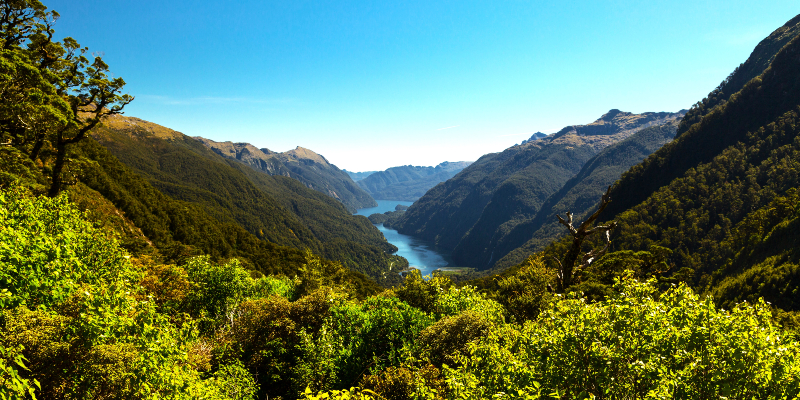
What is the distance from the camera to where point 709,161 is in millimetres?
152625

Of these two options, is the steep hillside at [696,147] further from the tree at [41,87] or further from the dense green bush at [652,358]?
the tree at [41,87]

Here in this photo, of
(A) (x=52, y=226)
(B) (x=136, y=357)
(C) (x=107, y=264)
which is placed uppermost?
(A) (x=52, y=226)

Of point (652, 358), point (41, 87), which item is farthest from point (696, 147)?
point (41, 87)

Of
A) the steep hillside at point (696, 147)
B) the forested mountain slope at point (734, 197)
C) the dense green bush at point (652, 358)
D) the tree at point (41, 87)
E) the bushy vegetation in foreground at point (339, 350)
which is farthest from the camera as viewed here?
the steep hillside at point (696, 147)

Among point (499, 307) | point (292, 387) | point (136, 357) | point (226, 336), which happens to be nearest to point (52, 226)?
point (226, 336)

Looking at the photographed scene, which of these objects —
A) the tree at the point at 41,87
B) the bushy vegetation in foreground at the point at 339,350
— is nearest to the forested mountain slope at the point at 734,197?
the bushy vegetation in foreground at the point at 339,350

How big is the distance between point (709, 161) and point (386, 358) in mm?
205561

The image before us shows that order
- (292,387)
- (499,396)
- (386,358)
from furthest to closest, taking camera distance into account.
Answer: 1. (386,358)
2. (292,387)
3. (499,396)

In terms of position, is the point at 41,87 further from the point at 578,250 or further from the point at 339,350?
the point at 578,250

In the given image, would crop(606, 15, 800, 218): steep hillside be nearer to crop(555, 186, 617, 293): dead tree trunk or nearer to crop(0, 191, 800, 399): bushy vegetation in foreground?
crop(555, 186, 617, 293): dead tree trunk

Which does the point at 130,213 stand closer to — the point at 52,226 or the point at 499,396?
the point at 52,226

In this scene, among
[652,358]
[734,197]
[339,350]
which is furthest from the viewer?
[734,197]

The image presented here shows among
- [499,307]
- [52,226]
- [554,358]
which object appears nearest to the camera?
[554,358]

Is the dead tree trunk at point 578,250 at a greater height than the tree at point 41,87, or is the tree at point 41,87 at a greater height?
the tree at point 41,87
